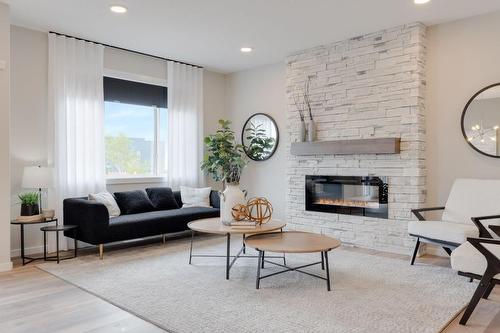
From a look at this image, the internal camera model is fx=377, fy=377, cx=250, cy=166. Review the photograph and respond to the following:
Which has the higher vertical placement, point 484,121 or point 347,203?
point 484,121

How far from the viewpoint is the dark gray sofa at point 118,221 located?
4.26m

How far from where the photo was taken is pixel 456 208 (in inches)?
160

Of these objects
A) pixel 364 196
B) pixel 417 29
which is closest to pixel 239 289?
pixel 364 196

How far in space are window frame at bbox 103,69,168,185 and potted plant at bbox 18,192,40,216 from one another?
1.13 meters

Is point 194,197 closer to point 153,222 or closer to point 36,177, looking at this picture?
point 153,222

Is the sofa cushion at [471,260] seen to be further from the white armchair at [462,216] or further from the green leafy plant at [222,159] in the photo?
the green leafy plant at [222,159]

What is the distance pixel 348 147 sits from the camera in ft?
16.1

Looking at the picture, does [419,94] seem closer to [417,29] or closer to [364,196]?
[417,29]

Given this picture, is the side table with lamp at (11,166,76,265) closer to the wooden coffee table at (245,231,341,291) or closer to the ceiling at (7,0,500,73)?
the ceiling at (7,0,500,73)

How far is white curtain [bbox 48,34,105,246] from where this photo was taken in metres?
4.76

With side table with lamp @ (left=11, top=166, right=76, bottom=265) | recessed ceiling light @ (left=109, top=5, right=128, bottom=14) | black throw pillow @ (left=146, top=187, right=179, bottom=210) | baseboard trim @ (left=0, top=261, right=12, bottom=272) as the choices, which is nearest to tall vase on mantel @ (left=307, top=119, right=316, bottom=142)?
black throw pillow @ (left=146, top=187, right=179, bottom=210)

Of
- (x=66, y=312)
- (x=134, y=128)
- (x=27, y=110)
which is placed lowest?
(x=66, y=312)

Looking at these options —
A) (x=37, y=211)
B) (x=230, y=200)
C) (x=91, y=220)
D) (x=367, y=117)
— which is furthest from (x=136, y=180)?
(x=367, y=117)

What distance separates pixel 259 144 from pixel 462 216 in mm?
3240
